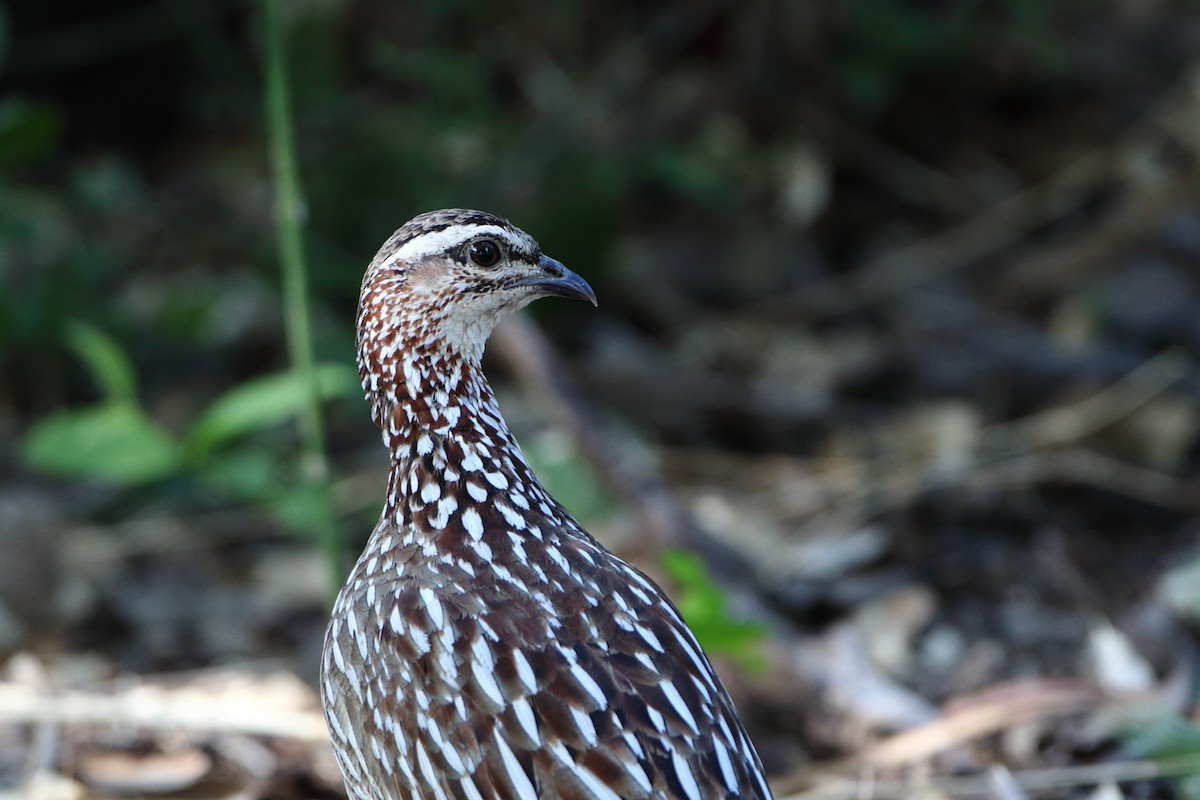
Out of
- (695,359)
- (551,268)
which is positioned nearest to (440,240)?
(551,268)

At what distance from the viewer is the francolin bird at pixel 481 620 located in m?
2.83

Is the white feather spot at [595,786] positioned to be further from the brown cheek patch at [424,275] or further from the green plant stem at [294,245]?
the green plant stem at [294,245]

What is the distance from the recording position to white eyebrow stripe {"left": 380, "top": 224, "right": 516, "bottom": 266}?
325cm

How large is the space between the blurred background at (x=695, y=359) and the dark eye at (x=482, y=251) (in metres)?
0.99

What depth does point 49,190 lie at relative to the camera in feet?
24.2

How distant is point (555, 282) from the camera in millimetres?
3350

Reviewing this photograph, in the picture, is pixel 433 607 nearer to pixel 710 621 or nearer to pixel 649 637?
pixel 649 637

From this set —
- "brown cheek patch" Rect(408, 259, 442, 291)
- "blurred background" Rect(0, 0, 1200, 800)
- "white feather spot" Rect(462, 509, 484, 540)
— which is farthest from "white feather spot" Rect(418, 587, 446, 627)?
"blurred background" Rect(0, 0, 1200, 800)

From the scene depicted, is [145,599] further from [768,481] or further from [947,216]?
[947,216]

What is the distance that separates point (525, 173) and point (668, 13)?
4.98 ft

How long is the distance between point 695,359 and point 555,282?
3.90 metres

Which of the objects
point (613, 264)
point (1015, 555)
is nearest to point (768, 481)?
point (1015, 555)

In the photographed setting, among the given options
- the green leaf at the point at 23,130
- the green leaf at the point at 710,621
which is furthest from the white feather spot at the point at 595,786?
the green leaf at the point at 23,130

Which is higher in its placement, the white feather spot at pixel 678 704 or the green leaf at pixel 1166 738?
the white feather spot at pixel 678 704
